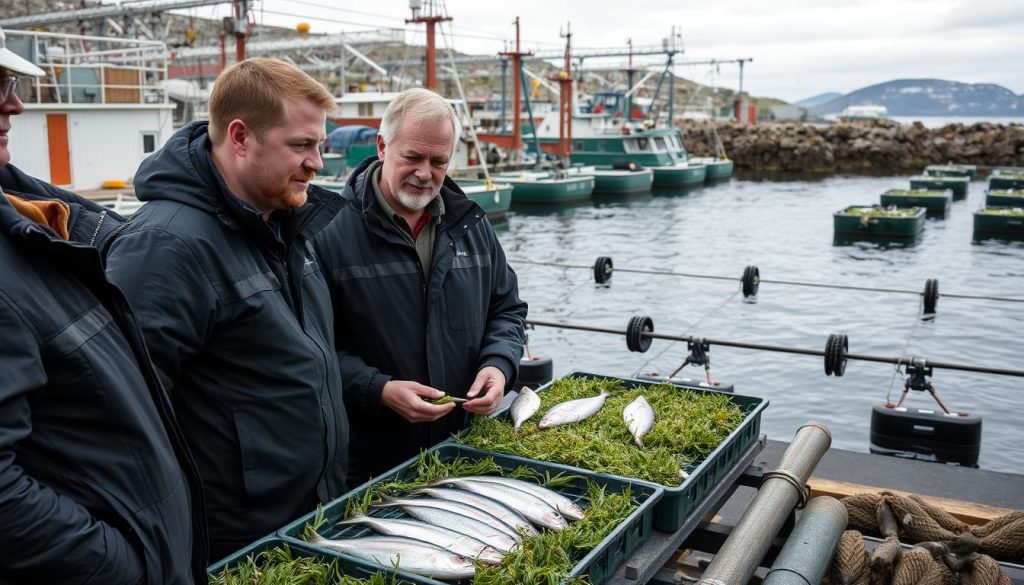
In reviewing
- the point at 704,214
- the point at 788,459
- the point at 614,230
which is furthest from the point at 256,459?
the point at 704,214

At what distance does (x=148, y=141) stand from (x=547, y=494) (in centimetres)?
2477

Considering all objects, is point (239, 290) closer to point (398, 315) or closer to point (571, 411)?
point (398, 315)

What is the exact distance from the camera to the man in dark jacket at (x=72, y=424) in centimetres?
168

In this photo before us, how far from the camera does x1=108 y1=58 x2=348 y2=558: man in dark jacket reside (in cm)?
268

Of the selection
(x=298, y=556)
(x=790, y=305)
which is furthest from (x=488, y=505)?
(x=790, y=305)

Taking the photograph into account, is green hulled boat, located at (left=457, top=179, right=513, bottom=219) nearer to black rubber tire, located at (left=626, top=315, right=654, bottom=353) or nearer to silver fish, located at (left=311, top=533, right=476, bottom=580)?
black rubber tire, located at (left=626, top=315, right=654, bottom=353)

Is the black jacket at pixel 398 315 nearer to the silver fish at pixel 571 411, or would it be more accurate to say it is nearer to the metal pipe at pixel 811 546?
the silver fish at pixel 571 411

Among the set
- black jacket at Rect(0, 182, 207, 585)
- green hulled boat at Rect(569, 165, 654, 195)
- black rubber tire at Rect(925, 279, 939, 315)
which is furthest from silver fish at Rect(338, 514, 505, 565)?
green hulled boat at Rect(569, 165, 654, 195)

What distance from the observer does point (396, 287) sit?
3756 mm

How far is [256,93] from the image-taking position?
2.76 metres

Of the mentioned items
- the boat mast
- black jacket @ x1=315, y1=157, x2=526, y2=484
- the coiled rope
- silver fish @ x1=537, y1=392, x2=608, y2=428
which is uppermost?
the boat mast

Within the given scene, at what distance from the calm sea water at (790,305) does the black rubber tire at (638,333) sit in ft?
8.67

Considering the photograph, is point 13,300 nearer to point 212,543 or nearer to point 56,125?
point 212,543

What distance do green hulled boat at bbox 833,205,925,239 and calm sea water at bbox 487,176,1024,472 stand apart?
584 mm
